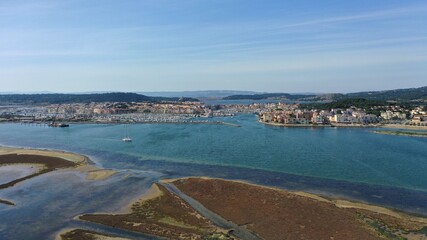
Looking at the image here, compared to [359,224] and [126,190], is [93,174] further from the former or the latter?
[359,224]

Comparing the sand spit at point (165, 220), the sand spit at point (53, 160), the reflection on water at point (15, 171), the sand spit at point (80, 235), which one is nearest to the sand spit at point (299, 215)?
the sand spit at point (165, 220)

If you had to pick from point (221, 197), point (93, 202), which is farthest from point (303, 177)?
point (93, 202)

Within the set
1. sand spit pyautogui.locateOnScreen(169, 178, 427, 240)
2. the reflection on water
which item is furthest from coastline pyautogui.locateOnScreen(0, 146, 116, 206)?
sand spit pyautogui.locateOnScreen(169, 178, 427, 240)

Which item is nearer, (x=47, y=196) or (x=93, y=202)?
(x=93, y=202)

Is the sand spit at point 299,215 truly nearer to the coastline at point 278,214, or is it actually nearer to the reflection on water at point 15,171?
the coastline at point 278,214

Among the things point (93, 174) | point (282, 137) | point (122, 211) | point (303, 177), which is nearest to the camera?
point (122, 211)

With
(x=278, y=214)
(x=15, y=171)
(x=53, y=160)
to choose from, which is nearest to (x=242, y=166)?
(x=278, y=214)

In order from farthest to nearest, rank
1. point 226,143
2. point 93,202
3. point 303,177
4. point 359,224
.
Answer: point 226,143 → point 303,177 → point 93,202 → point 359,224
